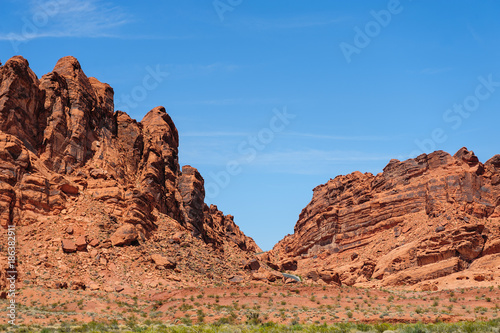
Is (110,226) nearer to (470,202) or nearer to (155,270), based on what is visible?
(155,270)

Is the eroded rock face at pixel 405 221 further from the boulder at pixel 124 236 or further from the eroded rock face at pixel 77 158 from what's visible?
the boulder at pixel 124 236

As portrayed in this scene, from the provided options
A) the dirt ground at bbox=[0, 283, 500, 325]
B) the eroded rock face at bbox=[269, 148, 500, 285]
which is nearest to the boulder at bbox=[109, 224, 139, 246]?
the dirt ground at bbox=[0, 283, 500, 325]

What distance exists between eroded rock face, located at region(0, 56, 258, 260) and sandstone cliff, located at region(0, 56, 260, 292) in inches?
3.9

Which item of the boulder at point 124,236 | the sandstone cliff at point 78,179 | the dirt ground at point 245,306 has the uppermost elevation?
the sandstone cliff at point 78,179

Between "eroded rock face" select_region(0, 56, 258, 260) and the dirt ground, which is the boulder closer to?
"eroded rock face" select_region(0, 56, 258, 260)

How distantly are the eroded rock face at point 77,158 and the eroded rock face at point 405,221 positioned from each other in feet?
78.5

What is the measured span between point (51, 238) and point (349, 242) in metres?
66.3

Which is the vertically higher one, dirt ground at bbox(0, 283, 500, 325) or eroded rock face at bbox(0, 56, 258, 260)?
eroded rock face at bbox(0, 56, 258, 260)

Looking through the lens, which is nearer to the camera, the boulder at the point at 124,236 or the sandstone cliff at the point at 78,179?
the sandstone cliff at the point at 78,179

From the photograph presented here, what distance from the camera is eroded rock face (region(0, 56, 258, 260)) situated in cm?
5825

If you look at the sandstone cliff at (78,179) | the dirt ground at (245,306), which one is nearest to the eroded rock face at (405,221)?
the dirt ground at (245,306)

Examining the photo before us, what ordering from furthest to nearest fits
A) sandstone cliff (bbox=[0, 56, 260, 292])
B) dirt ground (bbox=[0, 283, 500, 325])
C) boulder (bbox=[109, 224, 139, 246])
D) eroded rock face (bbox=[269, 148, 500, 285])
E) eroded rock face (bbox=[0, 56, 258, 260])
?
eroded rock face (bbox=[269, 148, 500, 285])
boulder (bbox=[109, 224, 139, 246])
eroded rock face (bbox=[0, 56, 258, 260])
sandstone cliff (bbox=[0, 56, 260, 292])
dirt ground (bbox=[0, 283, 500, 325])

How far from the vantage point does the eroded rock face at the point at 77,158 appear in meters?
58.2

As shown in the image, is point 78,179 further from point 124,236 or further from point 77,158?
point 124,236
